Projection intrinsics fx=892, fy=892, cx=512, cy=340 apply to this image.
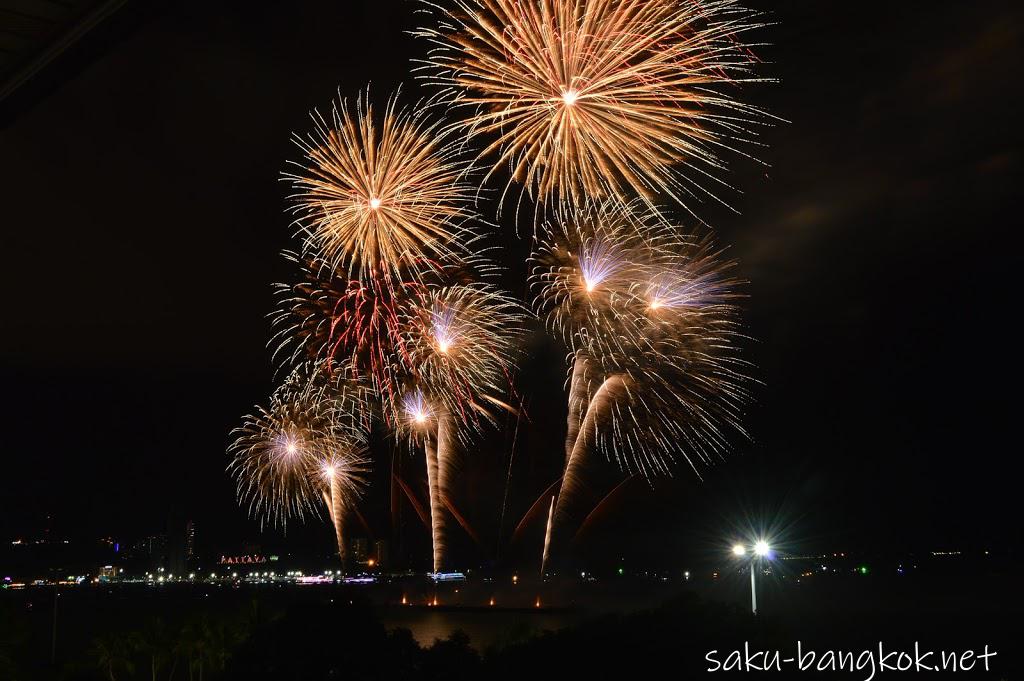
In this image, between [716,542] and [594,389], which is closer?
[594,389]

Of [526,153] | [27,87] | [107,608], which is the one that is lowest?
[107,608]

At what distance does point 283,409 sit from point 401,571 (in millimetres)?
67761

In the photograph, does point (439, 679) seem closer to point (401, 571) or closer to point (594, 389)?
point (594, 389)

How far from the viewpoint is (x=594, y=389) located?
27.6 meters

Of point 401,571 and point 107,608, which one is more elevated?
point 401,571

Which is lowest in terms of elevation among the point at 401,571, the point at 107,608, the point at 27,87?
the point at 107,608

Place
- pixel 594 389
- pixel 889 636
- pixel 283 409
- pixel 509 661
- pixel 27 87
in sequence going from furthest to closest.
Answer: pixel 889 636, pixel 283 409, pixel 594 389, pixel 509 661, pixel 27 87

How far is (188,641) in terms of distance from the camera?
2528 cm

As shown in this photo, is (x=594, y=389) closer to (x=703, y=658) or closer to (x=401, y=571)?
(x=703, y=658)

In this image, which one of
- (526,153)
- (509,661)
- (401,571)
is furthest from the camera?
(401,571)

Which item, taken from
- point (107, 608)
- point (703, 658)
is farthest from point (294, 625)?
point (107, 608)

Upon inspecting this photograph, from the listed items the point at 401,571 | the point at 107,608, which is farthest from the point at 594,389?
the point at 107,608

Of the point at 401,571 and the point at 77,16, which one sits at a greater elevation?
the point at 77,16

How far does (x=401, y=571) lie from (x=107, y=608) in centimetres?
6676
